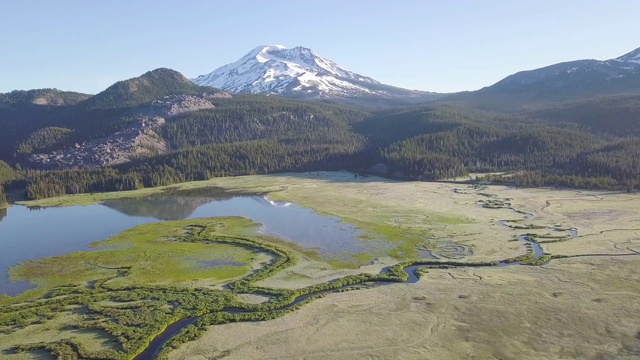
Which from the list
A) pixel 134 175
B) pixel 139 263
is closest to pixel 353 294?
pixel 139 263

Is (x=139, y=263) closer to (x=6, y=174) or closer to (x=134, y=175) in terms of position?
(x=134, y=175)

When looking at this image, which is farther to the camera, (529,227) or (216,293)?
(529,227)

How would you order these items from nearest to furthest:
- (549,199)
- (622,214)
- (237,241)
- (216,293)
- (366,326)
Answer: (366,326)
(216,293)
(237,241)
(622,214)
(549,199)

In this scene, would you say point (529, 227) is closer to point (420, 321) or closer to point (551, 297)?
point (551, 297)

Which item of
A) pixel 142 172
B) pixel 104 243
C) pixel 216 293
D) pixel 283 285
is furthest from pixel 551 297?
pixel 142 172

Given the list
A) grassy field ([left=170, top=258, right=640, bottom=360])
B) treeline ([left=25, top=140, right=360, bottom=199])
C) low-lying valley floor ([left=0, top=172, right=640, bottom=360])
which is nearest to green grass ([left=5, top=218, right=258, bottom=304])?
low-lying valley floor ([left=0, top=172, right=640, bottom=360])

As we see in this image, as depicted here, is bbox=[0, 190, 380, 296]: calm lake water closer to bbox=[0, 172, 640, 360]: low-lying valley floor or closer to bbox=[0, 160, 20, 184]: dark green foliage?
bbox=[0, 172, 640, 360]: low-lying valley floor
